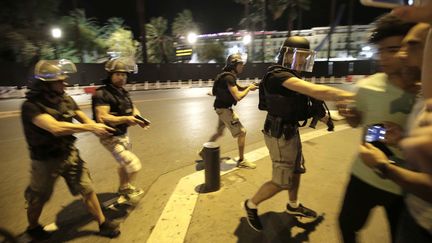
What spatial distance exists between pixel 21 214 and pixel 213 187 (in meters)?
2.33

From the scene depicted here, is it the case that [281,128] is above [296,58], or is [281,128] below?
below

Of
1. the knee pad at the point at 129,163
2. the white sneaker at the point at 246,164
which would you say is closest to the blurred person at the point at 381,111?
the knee pad at the point at 129,163

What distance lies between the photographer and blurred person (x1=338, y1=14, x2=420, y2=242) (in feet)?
6.39

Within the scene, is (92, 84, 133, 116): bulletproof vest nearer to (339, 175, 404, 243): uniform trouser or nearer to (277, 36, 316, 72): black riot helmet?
(277, 36, 316, 72): black riot helmet

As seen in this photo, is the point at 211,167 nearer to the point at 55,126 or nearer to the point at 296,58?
the point at 296,58

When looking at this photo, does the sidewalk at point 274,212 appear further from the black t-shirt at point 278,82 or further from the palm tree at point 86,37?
the palm tree at point 86,37

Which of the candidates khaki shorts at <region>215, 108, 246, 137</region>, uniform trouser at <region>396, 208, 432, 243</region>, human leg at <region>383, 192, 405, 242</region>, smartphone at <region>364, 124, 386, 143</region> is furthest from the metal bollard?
uniform trouser at <region>396, 208, 432, 243</region>

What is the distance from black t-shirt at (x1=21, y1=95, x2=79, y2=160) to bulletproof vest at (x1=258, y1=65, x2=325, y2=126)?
1946 millimetres

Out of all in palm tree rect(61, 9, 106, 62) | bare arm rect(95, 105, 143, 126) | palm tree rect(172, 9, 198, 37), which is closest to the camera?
bare arm rect(95, 105, 143, 126)

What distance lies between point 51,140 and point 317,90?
242 cm

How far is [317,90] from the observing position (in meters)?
2.43

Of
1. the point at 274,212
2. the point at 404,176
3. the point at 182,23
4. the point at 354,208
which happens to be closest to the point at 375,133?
the point at 404,176

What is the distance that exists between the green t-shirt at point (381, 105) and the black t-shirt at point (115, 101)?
8.74ft

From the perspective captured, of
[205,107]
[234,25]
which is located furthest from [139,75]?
[234,25]
